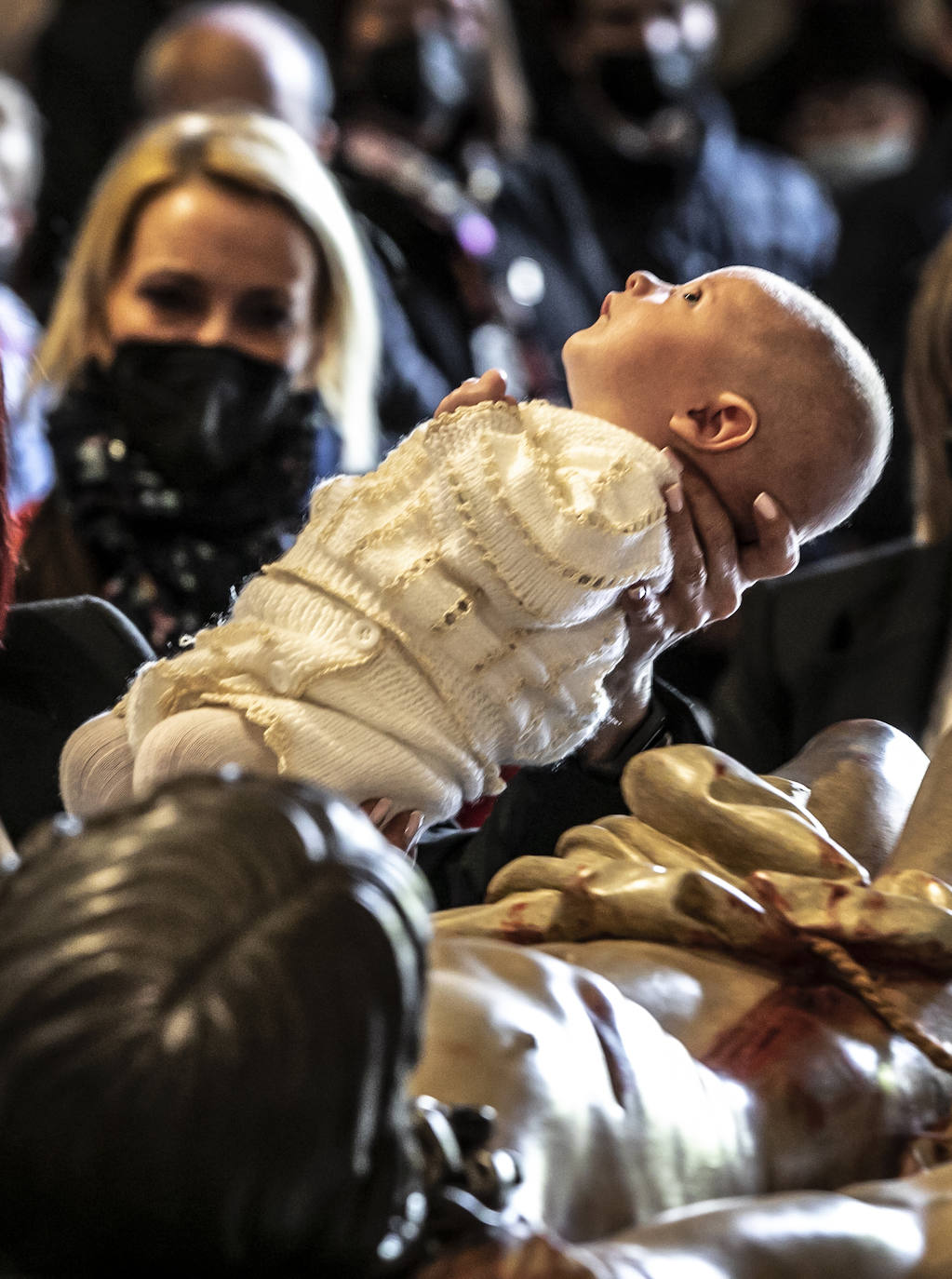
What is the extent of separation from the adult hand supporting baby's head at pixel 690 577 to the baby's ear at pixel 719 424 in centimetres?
2

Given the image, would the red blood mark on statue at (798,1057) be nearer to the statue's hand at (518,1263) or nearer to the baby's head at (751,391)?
the statue's hand at (518,1263)

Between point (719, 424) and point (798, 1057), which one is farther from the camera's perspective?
point (719, 424)

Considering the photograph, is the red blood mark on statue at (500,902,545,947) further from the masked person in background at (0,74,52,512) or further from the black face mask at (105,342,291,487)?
the black face mask at (105,342,291,487)

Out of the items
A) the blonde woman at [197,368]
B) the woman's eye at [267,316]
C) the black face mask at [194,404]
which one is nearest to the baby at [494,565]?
the blonde woman at [197,368]

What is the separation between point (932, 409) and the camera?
1698 millimetres

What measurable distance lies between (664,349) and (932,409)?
790mm

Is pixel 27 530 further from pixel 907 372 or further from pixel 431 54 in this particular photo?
pixel 431 54

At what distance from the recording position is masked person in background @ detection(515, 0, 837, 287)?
247 cm

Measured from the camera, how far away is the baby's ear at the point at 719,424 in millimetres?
961

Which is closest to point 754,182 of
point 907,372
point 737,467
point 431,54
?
point 431,54

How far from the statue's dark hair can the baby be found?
43 cm

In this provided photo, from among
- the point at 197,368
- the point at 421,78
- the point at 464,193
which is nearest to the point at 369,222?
the point at 464,193

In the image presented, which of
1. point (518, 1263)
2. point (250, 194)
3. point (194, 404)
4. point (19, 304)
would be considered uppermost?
point (518, 1263)

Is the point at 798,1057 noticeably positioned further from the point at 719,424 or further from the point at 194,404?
the point at 194,404
